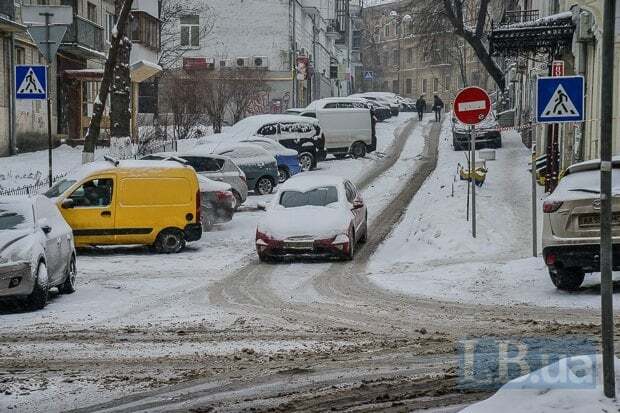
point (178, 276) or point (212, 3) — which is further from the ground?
Answer: point (212, 3)

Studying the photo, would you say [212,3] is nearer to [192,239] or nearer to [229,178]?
[229,178]

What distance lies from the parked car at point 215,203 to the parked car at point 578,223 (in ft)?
36.2

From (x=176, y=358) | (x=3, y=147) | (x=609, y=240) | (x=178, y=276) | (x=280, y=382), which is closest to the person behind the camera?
(x=609, y=240)

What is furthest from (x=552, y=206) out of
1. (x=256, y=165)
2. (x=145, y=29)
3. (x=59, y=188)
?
(x=145, y=29)

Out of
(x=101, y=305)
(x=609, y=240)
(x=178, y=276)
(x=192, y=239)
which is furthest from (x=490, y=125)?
(x=609, y=240)

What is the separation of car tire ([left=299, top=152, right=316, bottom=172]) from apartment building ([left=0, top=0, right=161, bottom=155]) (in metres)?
9.08

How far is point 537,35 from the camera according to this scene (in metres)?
28.8

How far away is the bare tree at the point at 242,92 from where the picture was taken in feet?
172

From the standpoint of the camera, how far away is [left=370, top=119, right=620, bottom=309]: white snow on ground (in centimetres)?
1426

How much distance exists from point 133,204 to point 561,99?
8.72 metres

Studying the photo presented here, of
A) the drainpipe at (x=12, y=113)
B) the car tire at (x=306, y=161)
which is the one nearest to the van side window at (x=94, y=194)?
the drainpipe at (x=12, y=113)

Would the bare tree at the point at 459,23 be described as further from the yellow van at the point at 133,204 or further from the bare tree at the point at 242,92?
the yellow van at the point at 133,204

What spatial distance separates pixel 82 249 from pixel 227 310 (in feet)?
28.1

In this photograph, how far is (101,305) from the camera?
13695 mm
